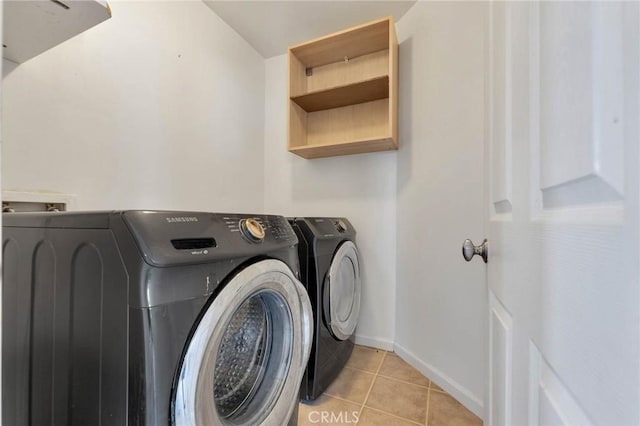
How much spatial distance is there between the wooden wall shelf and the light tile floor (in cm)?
140

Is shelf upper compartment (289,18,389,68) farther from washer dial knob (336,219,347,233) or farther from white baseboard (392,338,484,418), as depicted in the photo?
white baseboard (392,338,484,418)

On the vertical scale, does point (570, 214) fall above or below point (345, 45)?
below

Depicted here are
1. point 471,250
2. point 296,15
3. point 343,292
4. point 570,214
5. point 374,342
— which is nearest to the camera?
point 570,214

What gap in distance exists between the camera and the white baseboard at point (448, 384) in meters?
1.26

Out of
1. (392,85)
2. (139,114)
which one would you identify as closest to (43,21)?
(139,114)

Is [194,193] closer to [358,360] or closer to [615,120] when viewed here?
[358,360]

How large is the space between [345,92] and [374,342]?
1.75 m

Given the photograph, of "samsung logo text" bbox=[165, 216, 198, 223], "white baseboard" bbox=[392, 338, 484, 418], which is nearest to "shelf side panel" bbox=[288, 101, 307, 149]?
"samsung logo text" bbox=[165, 216, 198, 223]

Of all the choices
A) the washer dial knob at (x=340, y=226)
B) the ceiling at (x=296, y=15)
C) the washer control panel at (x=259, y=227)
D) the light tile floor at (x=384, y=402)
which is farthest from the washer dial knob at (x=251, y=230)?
the ceiling at (x=296, y=15)

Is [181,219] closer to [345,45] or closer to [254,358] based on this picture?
[254,358]

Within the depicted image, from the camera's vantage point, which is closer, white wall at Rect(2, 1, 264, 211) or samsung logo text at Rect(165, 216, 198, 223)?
samsung logo text at Rect(165, 216, 198, 223)

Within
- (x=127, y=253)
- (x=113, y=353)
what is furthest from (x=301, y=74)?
(x=113, y=353)

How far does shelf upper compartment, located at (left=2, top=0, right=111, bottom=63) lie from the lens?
28.5 inches

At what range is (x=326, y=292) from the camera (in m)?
1.35
